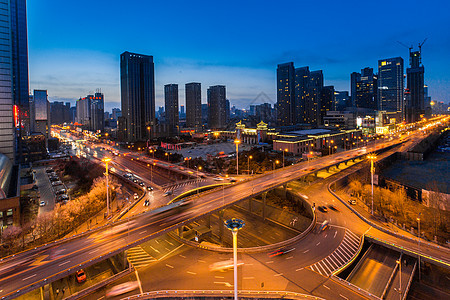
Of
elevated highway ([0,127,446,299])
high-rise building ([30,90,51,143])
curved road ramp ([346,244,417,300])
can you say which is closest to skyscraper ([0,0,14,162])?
elevated highway ([0,127,446,299])

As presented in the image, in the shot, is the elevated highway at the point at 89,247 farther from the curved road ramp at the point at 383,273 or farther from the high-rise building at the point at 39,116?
the high-rise building at the point at 39,116

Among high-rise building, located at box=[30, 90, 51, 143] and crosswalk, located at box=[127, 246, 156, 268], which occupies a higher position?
high-rise building, located at box=[30, 90, 51, 143]

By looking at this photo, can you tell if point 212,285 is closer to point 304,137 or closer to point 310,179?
point 310,179

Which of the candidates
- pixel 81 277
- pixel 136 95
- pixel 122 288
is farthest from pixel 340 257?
pixel 136 95

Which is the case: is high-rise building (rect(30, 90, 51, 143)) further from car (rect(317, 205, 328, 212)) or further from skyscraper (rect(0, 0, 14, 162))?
car (rect(317, 205, 328, 212))

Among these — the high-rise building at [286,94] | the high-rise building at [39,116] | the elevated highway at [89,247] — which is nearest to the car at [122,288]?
the elevated highway at [89,247]

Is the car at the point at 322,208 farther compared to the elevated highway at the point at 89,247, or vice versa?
the car at the point at 322,208
